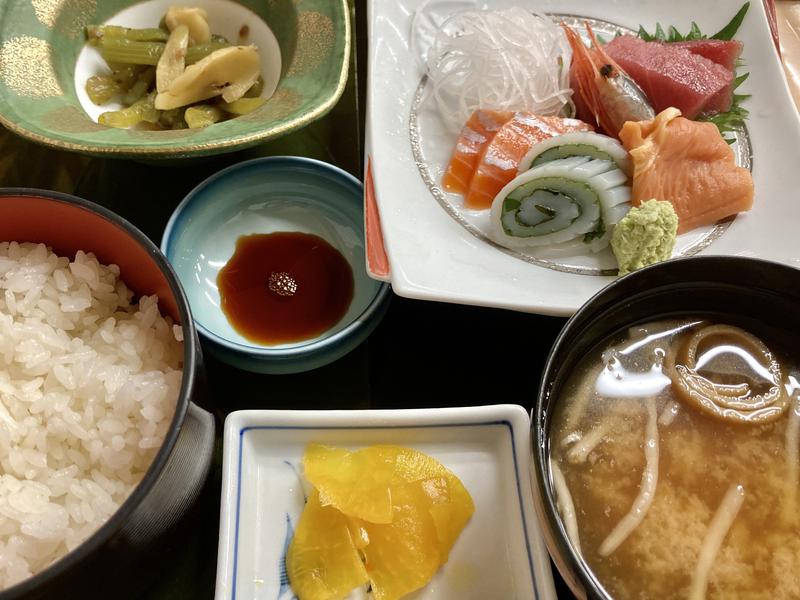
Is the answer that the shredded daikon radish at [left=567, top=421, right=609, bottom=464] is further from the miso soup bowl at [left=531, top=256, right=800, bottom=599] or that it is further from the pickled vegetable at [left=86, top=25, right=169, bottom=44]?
the pickled vegetable at [left=86, top=25, right=169, bottom=44]

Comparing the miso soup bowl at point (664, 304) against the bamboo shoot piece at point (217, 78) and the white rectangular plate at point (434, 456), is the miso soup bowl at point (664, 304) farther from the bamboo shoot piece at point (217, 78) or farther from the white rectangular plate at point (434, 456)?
the bamboo shoot piece at point (217, 78)

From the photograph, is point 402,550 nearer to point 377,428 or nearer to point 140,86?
point 377,428

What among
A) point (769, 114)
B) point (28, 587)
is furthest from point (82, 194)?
point (769, 114)

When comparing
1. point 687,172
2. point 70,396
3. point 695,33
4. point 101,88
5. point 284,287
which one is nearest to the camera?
point 70,396

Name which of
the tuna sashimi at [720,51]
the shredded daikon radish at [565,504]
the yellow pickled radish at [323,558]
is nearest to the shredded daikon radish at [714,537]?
the shredded daikon radish at [565,504]

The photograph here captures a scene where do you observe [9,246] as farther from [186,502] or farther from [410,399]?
[410,399]

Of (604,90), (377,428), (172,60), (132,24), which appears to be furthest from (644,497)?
(132,24)
